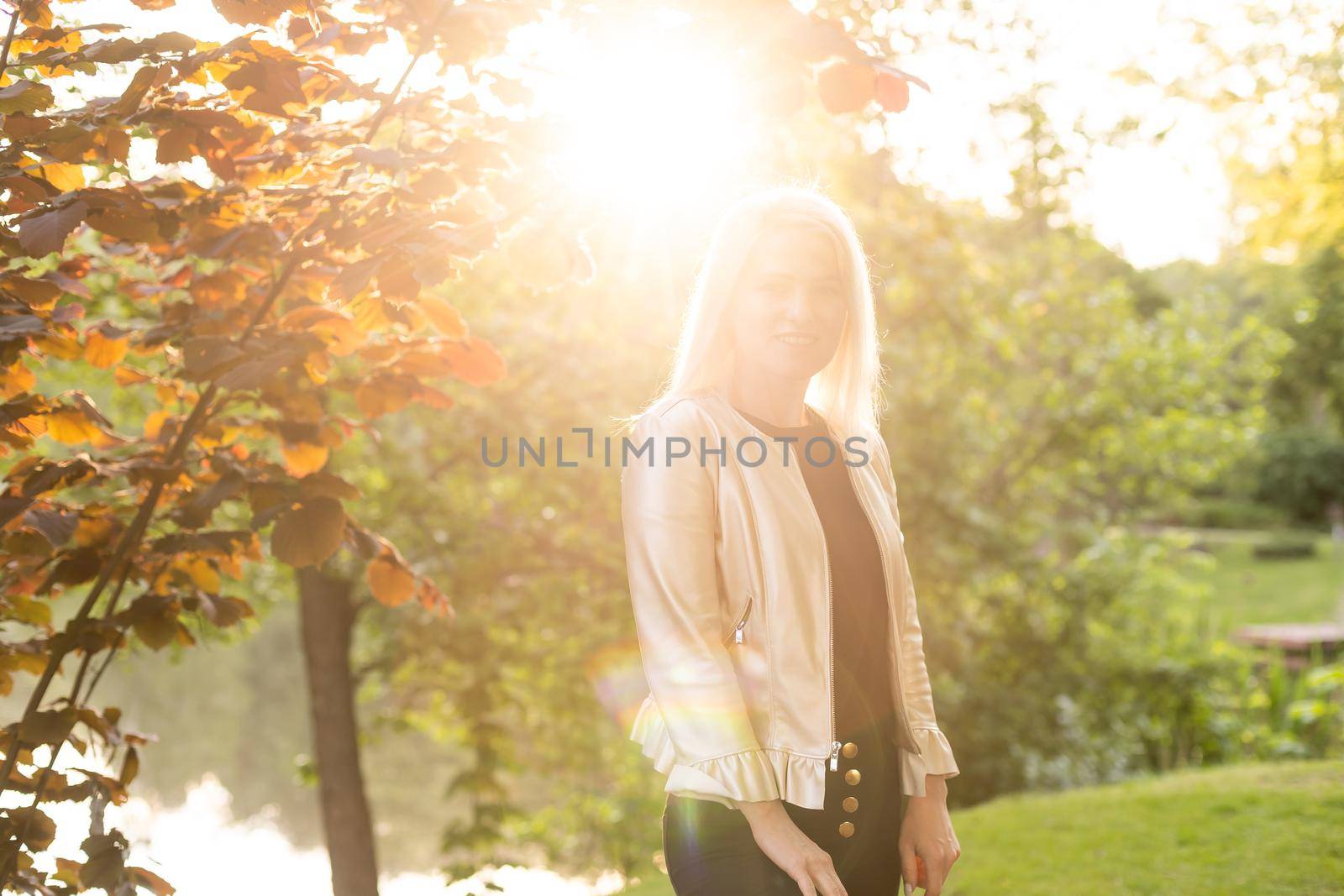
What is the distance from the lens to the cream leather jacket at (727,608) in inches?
73.8

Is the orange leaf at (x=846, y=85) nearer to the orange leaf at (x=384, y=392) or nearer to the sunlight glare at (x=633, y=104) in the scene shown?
the sunlight glare at (x=633, y=104)

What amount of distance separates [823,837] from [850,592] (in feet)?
1.43

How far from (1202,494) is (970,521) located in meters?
31.3

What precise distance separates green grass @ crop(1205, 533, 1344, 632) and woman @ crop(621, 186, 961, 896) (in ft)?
61.0

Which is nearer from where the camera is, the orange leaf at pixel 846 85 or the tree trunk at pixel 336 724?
the orange leaf at pixel 846 85

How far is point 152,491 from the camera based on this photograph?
98.2 inches

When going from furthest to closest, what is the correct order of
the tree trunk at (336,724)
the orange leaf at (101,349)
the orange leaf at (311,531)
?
1. the tree trunk at (336,724)
2. the orange leaf at (101,349)
3. the orange leaf at (311,531)

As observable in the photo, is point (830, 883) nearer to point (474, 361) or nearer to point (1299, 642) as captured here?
point (474, 361)

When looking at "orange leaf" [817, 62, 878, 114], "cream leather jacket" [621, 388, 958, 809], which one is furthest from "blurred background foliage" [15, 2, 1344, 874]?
"cream leather jacket" [621, 388, 958, 809]

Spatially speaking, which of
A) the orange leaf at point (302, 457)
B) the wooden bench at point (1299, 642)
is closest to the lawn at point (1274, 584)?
the wooden bench at point (1299, 642)

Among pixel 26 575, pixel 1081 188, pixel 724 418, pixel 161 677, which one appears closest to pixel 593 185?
pixel 724 418

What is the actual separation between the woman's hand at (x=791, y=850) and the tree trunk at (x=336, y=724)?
5916 mm

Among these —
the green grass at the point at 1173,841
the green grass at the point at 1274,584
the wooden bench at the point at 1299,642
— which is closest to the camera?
the green grass at the point at 1173,841

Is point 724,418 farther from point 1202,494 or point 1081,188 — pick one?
point 1202,494
